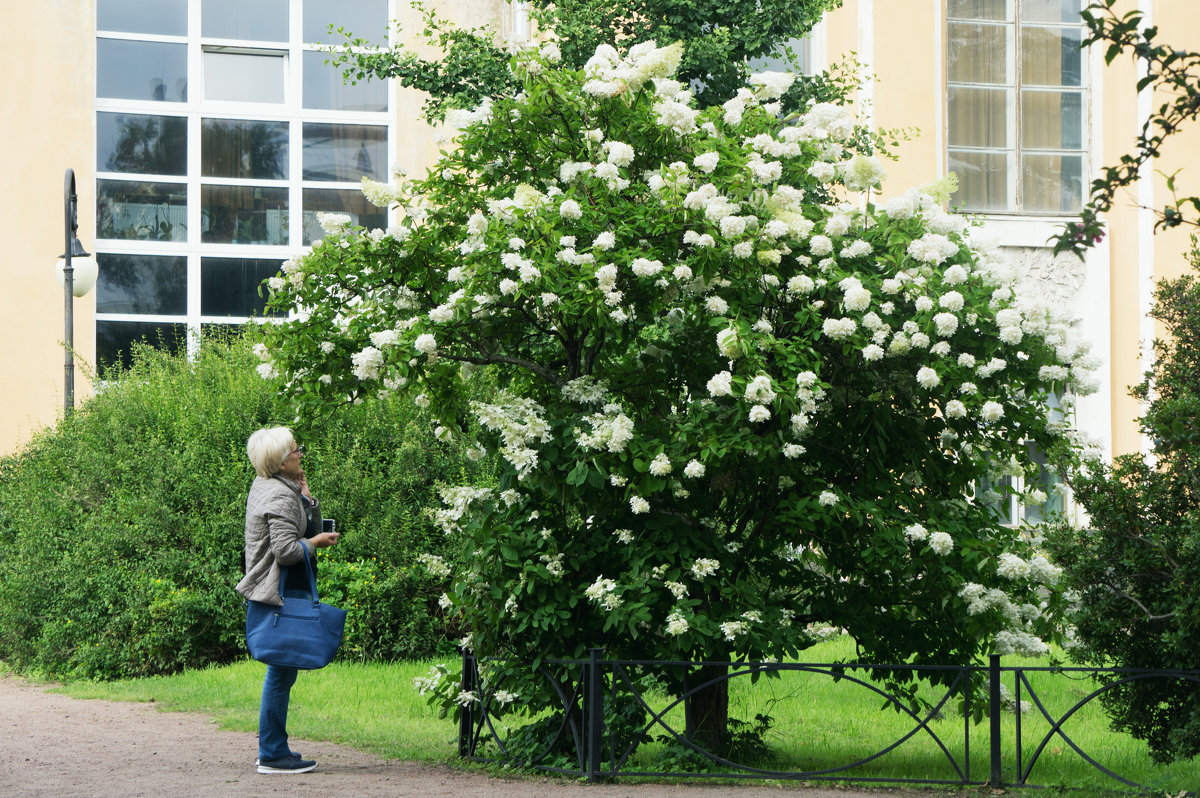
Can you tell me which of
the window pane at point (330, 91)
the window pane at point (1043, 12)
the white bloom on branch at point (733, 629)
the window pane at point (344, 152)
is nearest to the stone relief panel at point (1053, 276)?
the window pane at point (1043, 12)

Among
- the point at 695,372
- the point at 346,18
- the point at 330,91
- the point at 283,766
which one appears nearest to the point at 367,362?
the point at 695,372

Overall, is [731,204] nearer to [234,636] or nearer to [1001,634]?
[1001,634]

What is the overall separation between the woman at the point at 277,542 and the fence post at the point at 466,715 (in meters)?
0.95

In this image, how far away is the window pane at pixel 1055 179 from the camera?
18672 millimetres

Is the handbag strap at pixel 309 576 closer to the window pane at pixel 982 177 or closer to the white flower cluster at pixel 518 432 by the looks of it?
the white flower cluster at pixel 518 432

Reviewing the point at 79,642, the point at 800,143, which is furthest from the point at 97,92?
the point at 800,143

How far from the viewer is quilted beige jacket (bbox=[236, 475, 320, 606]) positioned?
653 cm

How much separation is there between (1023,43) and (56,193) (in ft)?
51.1

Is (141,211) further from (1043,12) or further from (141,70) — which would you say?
(1043,12)

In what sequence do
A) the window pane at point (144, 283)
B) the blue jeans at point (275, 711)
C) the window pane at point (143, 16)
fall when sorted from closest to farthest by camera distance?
the blue jeans at point (275, 711) < the window pane at point (144, 283) < the window pane at point (143, 16)

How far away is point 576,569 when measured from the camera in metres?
6.61

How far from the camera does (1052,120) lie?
61.7 ft

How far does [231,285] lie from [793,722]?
14.7 m

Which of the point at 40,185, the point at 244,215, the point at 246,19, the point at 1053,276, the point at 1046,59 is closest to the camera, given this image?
the point at 1053,276
